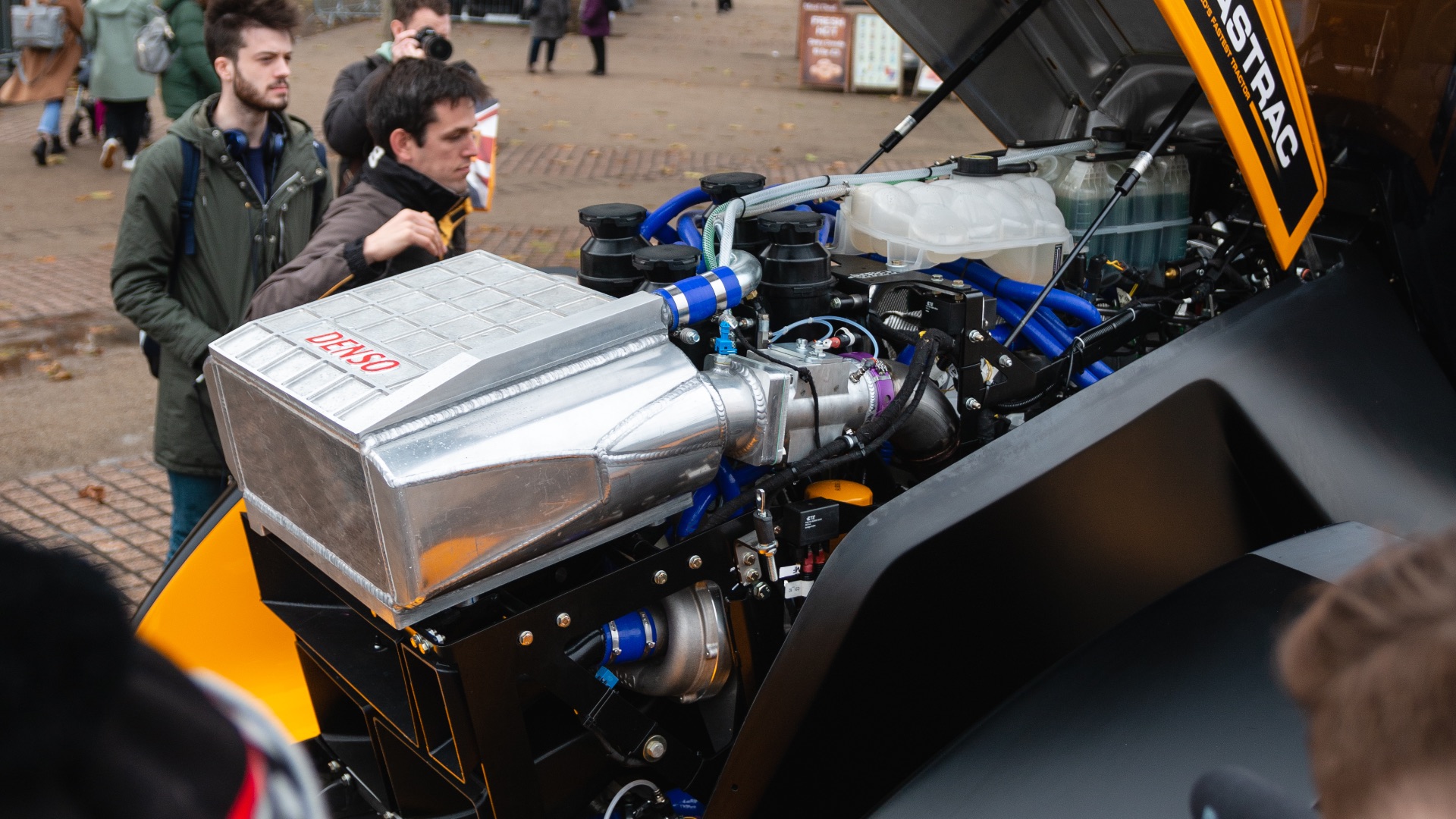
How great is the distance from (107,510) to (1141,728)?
170 inches

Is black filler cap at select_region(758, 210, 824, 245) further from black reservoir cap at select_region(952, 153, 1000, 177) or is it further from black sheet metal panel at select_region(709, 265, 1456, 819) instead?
black reservoir cap at select_region(952, 153, 1000, 177)

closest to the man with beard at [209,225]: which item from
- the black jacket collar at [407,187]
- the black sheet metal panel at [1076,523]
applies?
the black jacket collar at [407,187]

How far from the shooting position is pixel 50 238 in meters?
8.10

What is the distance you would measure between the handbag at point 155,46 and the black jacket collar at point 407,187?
13.9 feet

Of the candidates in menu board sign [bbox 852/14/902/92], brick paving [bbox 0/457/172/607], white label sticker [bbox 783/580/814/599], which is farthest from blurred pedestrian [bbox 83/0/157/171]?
white label sticker [bbox 783/580/814/599]

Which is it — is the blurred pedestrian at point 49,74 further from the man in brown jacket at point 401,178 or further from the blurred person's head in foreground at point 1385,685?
the blurred person's head in foreground at point 1385,685

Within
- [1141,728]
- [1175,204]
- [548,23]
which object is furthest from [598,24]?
[1141,728]

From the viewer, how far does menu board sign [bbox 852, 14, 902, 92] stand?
1395 cm

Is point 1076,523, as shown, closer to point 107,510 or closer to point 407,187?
point 407,187

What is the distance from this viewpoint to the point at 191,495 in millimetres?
3475

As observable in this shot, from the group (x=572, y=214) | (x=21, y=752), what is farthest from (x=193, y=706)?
(x=572, y=214)

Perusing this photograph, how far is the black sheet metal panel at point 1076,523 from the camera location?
1.84 m

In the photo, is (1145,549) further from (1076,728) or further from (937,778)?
(937,778)

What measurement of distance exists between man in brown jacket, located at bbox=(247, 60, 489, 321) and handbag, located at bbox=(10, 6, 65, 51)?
806 centimetres
